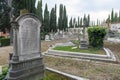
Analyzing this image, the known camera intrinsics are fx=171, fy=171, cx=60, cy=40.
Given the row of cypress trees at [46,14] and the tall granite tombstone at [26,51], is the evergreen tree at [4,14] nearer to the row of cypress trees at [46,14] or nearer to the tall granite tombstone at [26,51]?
the row of cypress trees at [46,14]

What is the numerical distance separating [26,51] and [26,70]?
2.27 ft

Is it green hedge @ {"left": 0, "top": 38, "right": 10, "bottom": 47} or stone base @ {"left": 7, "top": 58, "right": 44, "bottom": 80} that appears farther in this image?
green hedge @ {"left": 0, "top": 38, "right": 10, "bottom": 47}

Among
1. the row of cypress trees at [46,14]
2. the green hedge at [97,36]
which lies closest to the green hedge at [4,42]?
the row of cypress trees at [46,14]

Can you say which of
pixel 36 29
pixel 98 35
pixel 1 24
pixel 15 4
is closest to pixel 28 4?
pixel 15 4

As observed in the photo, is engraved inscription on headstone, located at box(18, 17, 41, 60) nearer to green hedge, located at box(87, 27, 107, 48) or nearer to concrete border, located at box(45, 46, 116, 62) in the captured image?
concrete border, located at box(45, 46, 116, 62)

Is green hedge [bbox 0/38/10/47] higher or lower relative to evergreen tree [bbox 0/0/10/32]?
lower

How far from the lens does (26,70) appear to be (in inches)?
243

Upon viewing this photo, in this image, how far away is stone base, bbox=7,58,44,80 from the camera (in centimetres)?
582

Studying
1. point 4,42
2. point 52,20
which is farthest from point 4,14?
point 52,20

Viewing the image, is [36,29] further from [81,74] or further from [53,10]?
[53,10]

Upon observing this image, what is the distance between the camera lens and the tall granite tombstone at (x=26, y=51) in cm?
587

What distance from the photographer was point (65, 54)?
449 inches

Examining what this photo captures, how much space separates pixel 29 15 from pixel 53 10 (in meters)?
35.5

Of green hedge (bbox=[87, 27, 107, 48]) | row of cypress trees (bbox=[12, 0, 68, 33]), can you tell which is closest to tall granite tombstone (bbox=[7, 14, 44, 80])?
green hedge (bbox=[87, 27, 107, 48])
